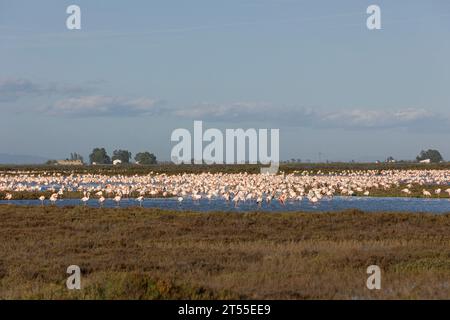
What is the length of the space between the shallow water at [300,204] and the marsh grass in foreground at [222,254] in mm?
7104

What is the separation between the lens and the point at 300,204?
43.4m

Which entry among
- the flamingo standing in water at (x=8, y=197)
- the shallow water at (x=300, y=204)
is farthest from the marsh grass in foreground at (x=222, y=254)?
the flamingo standing in water at (x=8, y=197)

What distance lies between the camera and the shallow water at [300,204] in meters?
39.8

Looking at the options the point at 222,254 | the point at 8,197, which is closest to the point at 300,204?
the point at 8,197

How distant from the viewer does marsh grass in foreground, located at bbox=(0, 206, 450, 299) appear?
47.1 feet

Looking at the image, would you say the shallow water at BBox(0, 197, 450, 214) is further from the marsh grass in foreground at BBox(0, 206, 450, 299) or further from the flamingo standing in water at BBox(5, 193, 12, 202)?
the marsh grass in foreground at BBox(0, 206, 450, 299)

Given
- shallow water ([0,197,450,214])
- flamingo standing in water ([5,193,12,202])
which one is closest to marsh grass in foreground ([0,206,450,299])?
shallow water ([0,197,450,214])

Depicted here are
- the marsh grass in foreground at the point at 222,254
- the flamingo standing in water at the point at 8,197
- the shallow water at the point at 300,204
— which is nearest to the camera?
the marsh grass in foreground at the point at 222,254

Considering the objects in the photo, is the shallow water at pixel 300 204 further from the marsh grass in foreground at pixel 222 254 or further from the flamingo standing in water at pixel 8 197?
the marsh grass in foreground at pixel 222 254

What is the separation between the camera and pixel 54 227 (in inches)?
1120

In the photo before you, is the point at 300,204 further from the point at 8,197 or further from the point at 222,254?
the point at 222,254

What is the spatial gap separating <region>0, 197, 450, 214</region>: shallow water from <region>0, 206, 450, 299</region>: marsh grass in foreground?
710 centimetres

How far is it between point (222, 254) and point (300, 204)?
2325 centimetres
